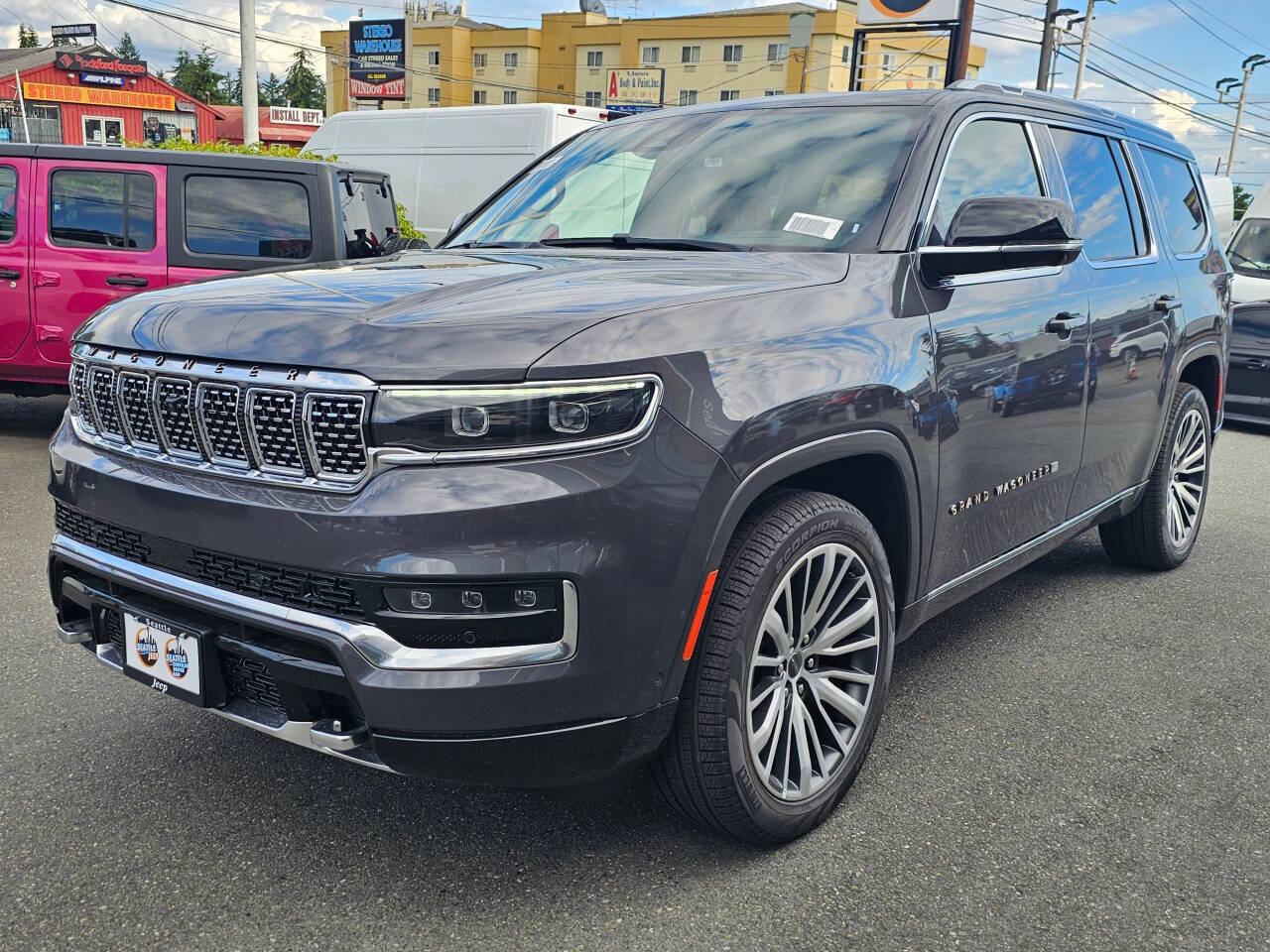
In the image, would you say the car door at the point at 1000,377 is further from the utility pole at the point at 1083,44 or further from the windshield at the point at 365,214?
the utility pole at the point at 1083,44

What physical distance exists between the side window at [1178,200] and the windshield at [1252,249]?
7.50 m

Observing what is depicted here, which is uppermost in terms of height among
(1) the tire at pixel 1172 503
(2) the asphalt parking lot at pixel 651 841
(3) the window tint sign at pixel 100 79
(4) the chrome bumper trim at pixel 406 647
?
(3) the window tint sign at pixel 100 79

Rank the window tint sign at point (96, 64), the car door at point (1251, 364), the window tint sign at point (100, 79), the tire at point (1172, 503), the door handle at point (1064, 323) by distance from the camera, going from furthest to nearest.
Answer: the window tint sign at point (100, 79) → the window tint sign at point (96, 64) → the car door at point (1251, 364) → the tire at point (1172, 503) → the door handle at point (1064, 323)

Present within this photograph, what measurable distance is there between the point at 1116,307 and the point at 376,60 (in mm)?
63753

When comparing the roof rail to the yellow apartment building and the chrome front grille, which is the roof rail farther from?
the yellow apartment building

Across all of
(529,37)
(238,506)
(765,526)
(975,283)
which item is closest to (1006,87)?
(975,283)

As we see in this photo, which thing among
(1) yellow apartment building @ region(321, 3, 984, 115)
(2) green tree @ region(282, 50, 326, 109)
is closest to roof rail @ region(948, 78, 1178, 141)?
(1) yellow apartment building @ region(321, 3, 984, 115)

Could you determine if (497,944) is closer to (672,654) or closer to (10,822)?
(672,654)

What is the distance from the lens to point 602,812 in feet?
9.68

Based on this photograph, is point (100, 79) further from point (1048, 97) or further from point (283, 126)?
point (1048, 97)

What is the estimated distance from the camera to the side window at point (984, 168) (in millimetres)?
3314

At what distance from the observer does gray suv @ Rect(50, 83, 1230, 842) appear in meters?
2.18

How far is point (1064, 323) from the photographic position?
366 centimetres

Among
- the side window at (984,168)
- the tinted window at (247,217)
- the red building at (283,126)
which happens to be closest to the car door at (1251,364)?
the side window at (984,168)
